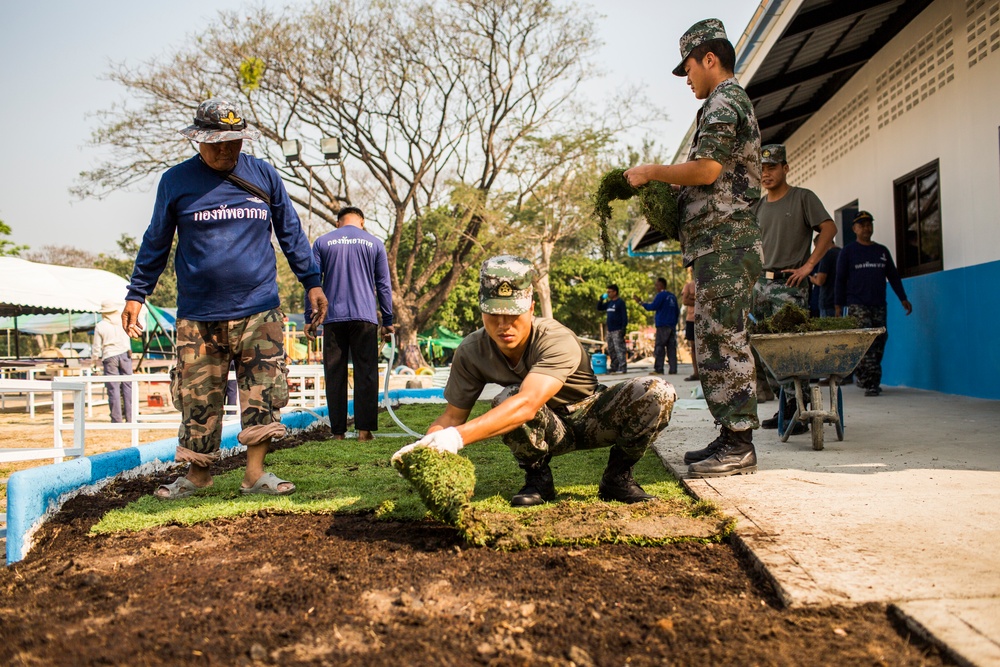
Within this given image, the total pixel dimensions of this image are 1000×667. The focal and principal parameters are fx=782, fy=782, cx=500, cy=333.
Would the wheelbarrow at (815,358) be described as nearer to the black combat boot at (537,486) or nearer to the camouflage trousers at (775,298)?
the camouflage trousers at (775,298)

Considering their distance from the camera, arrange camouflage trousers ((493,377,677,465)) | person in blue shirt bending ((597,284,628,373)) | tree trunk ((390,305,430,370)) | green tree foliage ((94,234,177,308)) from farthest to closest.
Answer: green tree foliage ((94,234,177,308)) → tree trunk ((390,305,430,370)) → person in blue shirt bending ((597,284,628,373)) → camouflage trousers ((493,377,677,465))

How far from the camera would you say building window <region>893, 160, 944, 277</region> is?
7.83 meters

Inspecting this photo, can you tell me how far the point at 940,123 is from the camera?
7.49 meters

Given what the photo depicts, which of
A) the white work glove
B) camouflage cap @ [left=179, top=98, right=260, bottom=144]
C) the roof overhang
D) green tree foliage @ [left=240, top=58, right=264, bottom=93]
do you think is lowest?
the white work glove

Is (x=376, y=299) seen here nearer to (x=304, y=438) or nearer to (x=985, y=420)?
(x=304, y=438)

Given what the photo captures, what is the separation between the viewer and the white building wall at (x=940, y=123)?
6613 mm

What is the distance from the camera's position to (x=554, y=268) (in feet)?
122

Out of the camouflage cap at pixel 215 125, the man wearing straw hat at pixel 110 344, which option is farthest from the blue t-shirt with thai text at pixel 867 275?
the man wearing straw hat at pixel 110 344

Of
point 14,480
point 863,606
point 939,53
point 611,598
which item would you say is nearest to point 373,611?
point 611,598

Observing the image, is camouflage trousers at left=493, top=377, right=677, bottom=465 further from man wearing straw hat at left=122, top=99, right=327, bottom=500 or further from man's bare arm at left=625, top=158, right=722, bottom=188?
man wearing straw hat at left=122, top=99, right=327, bottom=500

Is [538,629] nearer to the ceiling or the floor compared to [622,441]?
nearer to the floor

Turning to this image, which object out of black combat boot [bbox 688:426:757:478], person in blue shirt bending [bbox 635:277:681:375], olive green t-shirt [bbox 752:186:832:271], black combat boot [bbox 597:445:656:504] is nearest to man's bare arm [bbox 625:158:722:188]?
black combat boot [bbox 688:426:757:478]

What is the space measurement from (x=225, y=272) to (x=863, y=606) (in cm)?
304

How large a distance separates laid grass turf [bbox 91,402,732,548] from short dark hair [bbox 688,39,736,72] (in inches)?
82.8
